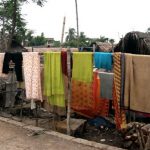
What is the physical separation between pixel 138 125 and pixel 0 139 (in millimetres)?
2724

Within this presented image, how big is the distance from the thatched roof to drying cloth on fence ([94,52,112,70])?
4.03 m

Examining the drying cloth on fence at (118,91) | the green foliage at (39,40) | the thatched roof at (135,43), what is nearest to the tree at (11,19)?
the thatched roof at (135,43)

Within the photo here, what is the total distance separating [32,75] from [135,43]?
4.16m

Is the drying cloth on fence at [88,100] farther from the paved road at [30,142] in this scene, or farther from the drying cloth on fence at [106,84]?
the paved road at [30,142]

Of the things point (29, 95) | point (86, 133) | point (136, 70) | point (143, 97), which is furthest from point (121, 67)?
point (29, 95)

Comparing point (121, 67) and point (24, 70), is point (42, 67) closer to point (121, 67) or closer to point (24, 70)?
point (24, 70)

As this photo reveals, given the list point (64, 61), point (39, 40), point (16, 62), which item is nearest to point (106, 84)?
point (64, 61)

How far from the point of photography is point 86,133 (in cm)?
744

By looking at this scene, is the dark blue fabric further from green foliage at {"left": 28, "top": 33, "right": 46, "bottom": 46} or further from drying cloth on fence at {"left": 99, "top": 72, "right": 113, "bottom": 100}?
green foliage at {"left": 28, "top": 33, "right": 46, "bottom": 46}

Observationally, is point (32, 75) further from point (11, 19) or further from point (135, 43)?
point (11, 19)

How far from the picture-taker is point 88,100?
7.31 metres

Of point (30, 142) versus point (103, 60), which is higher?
point (103, 60)

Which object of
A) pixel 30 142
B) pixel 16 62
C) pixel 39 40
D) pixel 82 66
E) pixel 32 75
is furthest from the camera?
pixel 39 40

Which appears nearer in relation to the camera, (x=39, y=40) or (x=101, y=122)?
(x=101, y=122)
